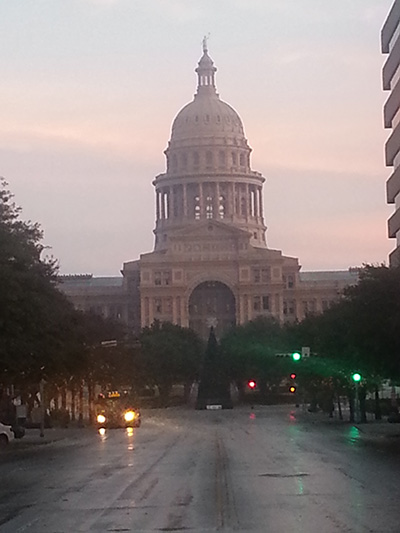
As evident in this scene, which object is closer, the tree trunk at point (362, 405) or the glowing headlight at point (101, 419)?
the tree trunk at point (362, 405)

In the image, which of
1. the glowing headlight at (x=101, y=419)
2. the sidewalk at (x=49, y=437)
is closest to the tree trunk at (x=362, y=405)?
the sidewalk at (x=49, y=437)

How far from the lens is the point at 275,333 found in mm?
154875

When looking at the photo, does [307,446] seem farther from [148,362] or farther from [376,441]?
[148,362]

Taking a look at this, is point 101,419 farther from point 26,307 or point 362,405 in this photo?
point 26,307

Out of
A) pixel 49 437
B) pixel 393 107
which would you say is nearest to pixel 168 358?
pixel 393 107

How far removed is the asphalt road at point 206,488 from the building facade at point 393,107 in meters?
45.5

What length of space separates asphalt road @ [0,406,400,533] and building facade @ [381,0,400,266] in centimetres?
4550

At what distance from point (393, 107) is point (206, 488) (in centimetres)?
7060

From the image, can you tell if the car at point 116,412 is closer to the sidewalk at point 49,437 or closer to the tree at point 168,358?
the sidewalk at point 49,437

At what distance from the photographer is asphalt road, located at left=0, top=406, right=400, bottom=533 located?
2131 centimetres

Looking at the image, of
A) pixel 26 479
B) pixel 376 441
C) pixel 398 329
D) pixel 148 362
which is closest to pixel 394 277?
pixel 398 329

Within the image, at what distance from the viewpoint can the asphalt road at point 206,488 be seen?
2131cm

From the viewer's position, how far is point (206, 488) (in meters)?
28.6

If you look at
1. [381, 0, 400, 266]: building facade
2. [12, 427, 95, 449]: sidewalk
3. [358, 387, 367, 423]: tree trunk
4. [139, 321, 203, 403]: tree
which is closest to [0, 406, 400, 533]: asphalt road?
[12, 427, 95, 449]: sidewalk
